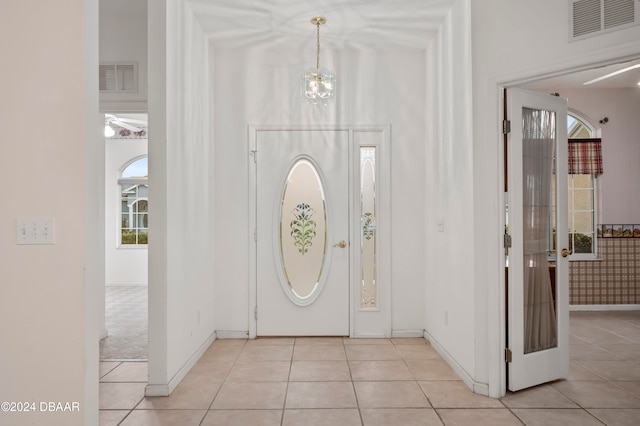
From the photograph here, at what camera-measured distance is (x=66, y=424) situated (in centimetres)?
199

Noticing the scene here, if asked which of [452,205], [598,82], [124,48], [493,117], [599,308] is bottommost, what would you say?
[599,308]

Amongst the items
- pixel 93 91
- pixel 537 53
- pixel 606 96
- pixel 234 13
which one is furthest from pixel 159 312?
pixel 606 96

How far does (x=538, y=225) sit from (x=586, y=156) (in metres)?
3.52

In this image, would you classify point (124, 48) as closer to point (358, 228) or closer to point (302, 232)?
point (302, 232)

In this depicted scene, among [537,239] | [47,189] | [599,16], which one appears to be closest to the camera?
[47,189]

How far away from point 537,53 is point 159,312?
299cm

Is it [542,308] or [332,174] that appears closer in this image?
[542,308]

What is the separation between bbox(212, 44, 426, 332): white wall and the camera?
4.36 m

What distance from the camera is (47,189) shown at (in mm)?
2018

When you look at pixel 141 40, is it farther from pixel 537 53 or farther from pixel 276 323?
pixel 537 53

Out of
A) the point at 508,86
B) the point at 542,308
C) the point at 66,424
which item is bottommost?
the point at 66,424

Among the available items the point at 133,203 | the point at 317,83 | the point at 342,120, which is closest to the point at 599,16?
the point at 317,83

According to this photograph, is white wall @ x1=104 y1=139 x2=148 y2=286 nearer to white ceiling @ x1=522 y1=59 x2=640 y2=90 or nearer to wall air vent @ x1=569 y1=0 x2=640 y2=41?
white ceiling @ x1=522 y1=59 x2=640 y2=90

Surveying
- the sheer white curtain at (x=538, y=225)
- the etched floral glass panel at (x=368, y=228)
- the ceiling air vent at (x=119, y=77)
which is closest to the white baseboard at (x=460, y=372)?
the sheer white curtain at (x=538, y=225)
